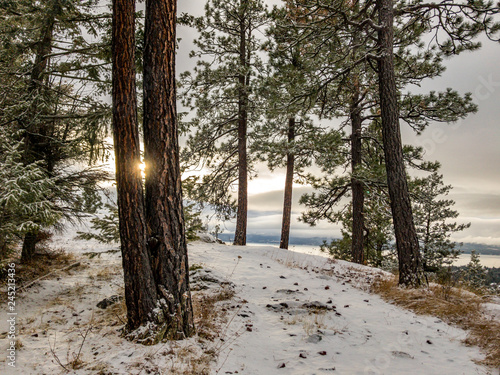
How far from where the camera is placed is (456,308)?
522 centimetres

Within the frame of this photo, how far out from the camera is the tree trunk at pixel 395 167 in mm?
6805

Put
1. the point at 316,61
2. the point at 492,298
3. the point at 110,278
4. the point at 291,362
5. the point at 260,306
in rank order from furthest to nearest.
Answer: the point at 316,61
the point at 110,278
the point at 492,298
the point at 260,306
the point at 291,362

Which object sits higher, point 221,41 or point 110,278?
point 221,41

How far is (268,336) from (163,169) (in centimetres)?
299

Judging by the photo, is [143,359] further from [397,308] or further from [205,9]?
[205,9]

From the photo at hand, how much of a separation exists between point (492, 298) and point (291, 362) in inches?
216

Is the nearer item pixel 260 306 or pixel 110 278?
pixel 260 306

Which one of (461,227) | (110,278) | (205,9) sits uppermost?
(205,9)

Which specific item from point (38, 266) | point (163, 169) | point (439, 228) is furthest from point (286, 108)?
point (439, 228)

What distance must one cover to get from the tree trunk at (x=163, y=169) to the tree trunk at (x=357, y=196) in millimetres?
9767

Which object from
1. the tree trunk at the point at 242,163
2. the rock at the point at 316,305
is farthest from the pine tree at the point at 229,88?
the rock at the point at 316,305

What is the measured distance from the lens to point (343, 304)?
5598 millimetres

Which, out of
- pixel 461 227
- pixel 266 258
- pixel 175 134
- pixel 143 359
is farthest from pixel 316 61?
pixel 461 227

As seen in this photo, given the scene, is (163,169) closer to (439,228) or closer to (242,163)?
(242,163)
